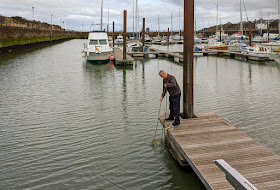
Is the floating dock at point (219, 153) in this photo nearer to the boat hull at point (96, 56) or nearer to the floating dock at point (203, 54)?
the boat hull at point (96, 56)

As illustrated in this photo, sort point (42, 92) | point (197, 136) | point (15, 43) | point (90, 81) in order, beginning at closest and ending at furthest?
point (197, 136), point (42, 92), point (90, 81), point (15, 43)

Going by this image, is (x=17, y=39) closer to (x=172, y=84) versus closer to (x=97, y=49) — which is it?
(x=97, y=49)

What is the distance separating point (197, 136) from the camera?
6605 mm

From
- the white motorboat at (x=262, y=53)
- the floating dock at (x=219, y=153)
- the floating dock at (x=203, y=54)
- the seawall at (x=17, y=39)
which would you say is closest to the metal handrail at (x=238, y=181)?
the floating dock at (x=219, y=153)

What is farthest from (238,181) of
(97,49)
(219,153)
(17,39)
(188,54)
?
(17,39)

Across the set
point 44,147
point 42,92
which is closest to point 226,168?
point 44,147

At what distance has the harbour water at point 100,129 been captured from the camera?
6.23m

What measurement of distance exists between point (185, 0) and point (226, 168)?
250 inches

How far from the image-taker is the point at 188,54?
7863 mm

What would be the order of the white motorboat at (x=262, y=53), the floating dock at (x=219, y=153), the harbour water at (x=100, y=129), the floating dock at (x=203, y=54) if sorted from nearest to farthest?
A: 1. the floating dock at (x=219, y=153)
2. the harbour water at (x=100, y=129)
3. the white motorboat at (x=262, y=53)
4. the floating dock at (x=203, y=54)

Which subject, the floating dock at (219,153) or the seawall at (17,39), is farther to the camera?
the seawall at (17,39)

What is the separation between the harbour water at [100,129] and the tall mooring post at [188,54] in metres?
1.50

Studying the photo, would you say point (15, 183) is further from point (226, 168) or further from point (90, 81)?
point (90, 81)

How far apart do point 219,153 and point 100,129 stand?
4.91 meters
